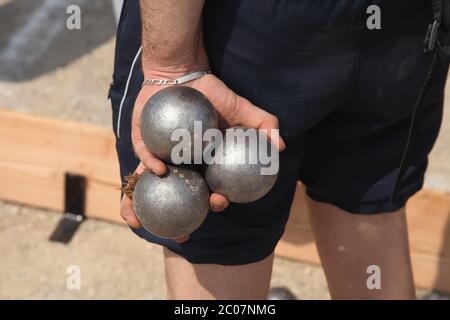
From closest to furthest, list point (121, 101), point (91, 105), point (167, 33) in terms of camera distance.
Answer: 1. point (167, 33)
2. point (121, 101)
3. point (91, 105)

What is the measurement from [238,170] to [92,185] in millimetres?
1309

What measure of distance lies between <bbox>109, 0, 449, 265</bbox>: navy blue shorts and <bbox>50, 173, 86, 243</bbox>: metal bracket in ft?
3.36

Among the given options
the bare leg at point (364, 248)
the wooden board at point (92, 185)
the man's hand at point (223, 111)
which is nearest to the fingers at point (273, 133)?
the man's hand at point (223, 111)

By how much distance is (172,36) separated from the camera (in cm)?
109

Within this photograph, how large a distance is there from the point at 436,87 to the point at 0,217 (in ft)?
5.00

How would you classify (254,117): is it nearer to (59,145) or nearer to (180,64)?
(180,64)

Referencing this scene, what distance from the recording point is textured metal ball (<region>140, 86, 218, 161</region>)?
41.2 inches

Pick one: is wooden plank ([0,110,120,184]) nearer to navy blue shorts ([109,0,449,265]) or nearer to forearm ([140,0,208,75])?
navy blue shorts ([109,0,449,265])

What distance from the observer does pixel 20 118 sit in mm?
2287

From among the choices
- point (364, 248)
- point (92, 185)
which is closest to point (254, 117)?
point (364, 248)
